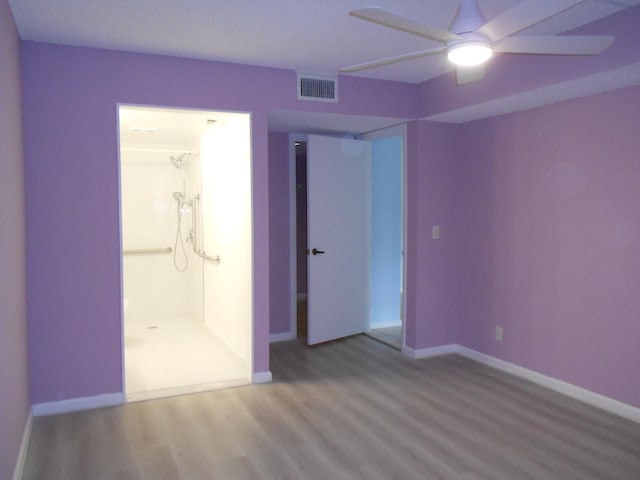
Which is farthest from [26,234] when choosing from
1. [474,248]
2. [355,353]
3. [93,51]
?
[474,248]

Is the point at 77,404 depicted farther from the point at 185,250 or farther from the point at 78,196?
the point at 185,250

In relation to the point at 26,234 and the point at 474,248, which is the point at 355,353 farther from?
the point at 26,234

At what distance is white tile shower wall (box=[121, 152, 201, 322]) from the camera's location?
237 inches

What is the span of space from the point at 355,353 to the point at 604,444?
2.28 m

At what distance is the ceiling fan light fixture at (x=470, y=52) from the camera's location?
2055mm

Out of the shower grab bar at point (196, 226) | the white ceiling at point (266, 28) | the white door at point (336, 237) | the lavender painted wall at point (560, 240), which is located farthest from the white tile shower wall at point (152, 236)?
the lavender painted wall at point (560, 240)

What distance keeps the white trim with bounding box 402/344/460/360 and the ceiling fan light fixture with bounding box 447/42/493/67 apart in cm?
303

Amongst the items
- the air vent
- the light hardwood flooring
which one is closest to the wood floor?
the light hardwood flooring

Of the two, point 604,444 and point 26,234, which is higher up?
point 26,234

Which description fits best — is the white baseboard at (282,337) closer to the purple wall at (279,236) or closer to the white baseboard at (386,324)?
the purple wall at (279,236)

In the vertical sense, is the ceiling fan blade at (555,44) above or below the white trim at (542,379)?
above

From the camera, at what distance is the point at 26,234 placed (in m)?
3.24

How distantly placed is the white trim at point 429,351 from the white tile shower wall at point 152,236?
2680mm

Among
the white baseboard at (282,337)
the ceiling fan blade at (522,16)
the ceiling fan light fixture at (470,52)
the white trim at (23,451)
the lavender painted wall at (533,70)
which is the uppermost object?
the lavender painted wall at (533,70)
